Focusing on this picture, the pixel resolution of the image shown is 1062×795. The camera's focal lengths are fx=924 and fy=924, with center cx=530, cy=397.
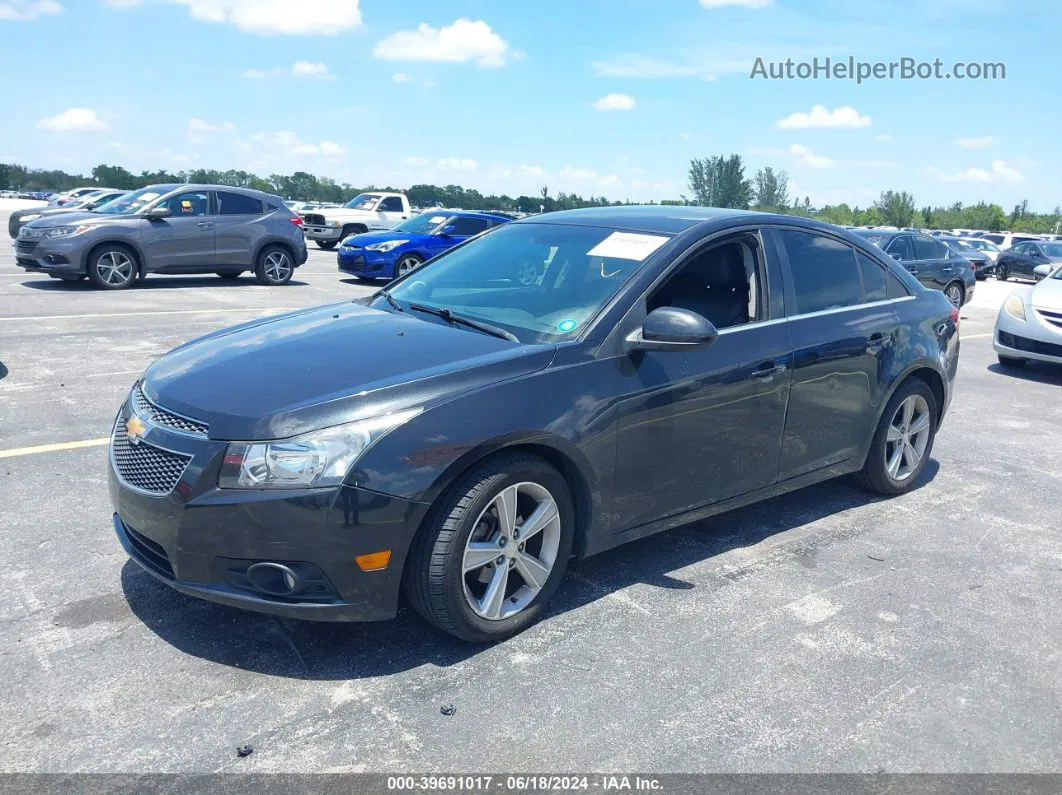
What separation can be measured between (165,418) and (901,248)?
1623cm

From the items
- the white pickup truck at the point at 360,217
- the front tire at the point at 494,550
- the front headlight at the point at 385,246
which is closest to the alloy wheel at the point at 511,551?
the front tire at the point at 494,550

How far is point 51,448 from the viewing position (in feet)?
18.7

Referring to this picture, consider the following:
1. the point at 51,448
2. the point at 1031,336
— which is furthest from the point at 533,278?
the point at 1031,336

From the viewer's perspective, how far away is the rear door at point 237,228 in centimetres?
1555

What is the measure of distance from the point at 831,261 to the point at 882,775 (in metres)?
2.99

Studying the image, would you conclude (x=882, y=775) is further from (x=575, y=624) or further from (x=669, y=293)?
(x=669, y=293)

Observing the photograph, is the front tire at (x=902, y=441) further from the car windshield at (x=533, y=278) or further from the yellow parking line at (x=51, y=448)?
the yellow parking line at (x=51, y=448)

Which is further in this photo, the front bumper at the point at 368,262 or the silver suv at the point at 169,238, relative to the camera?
the front bumper at the point at 368,262

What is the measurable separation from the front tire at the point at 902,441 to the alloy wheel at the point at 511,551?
8.37 feet

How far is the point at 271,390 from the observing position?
11.1ft

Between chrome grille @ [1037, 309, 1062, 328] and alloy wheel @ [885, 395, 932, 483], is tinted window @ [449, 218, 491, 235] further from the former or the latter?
alloy wheel @ [885, 395, 932, 483]

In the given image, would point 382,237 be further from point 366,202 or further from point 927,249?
point 366,202

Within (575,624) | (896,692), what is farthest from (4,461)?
(896,692)

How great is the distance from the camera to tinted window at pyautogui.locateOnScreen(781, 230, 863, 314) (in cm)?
482
